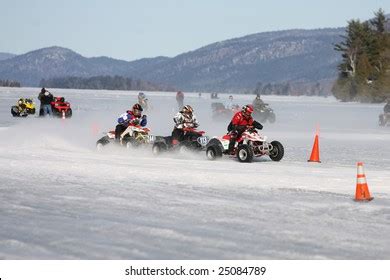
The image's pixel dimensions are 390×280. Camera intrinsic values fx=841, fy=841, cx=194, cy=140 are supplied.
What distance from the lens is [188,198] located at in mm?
13398

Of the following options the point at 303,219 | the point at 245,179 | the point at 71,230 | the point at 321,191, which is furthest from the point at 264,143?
the point at 71,230

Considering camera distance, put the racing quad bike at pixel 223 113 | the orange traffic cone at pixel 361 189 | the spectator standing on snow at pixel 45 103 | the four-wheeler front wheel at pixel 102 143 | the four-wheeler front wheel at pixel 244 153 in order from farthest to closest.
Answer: the racing quad bike at pixel 223 113 < the spectator standing on snow at pixel 45 103 < the four-wheeler front wheel at pixel 102 143 < the four-wheeler front wheel at pixel 244 153 < the orange traffic cone at pixel 361 189

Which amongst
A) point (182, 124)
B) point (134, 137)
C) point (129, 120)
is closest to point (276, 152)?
point (182, 124)

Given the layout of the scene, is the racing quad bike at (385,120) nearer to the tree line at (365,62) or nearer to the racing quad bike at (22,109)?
the racing quad bike at (22,109)

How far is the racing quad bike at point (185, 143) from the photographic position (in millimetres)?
22484

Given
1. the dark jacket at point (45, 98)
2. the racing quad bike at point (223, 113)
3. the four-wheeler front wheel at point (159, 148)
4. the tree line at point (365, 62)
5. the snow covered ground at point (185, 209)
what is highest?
the tree line at point (365, 62)

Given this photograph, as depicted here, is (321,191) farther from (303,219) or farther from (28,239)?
(28,239)

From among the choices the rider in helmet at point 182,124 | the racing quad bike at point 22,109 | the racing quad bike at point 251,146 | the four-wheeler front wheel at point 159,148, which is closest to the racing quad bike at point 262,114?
the racing quad bike at point 22,109

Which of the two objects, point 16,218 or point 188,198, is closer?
point 16,218

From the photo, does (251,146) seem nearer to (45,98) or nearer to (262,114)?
(45,98)

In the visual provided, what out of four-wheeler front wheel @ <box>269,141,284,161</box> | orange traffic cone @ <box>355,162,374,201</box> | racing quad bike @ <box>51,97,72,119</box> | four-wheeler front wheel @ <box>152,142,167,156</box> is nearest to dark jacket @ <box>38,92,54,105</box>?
racing quad bike @ <box>51,97,72,119</box>

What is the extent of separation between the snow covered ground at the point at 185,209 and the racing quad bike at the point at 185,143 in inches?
35.9

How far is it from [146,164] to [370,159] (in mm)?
7142
